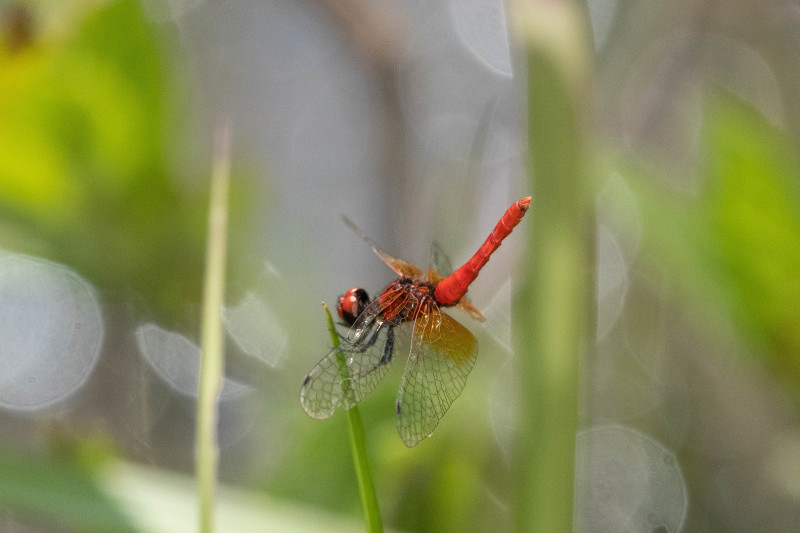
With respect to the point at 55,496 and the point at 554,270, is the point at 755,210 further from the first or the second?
the point at 55,496

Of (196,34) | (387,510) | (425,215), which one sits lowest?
(387,510)

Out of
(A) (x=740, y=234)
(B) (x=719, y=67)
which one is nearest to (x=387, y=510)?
(A) (x=740, y=234)

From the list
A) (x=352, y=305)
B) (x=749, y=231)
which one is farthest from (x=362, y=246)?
(x=749, y=231)

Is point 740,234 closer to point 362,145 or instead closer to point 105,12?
point 105,12

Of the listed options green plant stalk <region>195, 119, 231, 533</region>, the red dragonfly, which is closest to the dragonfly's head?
the red dragonfly

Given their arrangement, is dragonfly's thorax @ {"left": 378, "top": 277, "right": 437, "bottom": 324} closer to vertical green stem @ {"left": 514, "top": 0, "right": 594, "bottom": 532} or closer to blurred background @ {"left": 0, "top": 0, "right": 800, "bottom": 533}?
blurred background @ {"left": 0, "top": 0, "right": 800, "bottom": 533}

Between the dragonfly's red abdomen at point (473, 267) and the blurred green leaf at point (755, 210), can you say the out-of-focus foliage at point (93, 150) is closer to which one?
the dragonfly's red abdomen at point (473, 267)

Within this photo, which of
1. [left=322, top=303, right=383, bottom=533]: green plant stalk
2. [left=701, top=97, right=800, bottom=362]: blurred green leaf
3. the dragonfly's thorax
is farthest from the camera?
the dragonfly's thorax
